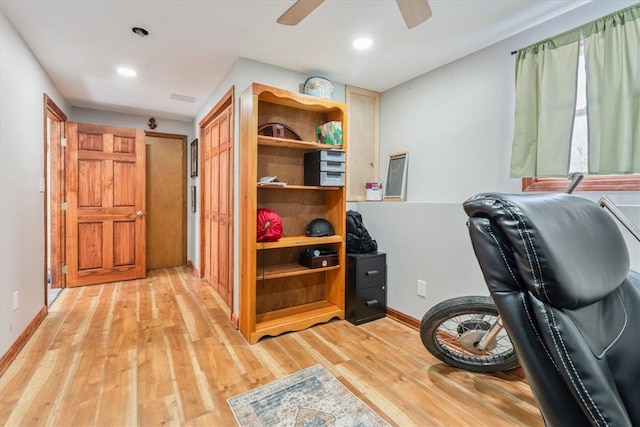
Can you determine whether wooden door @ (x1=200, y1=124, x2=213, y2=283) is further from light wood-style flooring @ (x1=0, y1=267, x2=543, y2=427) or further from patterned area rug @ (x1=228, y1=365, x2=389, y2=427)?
patterned area rug @ (x1=228, y1=365, x2=389, y2=427)

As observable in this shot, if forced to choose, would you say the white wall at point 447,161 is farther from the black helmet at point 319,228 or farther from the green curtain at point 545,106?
the black helmet at point 319,228

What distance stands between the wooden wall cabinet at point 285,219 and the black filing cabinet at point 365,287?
8cm

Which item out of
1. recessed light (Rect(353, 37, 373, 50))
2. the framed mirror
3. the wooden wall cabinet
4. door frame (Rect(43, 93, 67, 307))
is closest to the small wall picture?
door frame (Rect(43, 93, 67, 307))

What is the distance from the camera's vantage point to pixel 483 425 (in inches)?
62.1

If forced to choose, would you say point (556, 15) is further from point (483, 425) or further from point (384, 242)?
point (483, 425)

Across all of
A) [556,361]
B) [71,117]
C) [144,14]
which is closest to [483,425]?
[556,361]

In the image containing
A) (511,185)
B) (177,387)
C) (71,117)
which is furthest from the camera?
(71,117)

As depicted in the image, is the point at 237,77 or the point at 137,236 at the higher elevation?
the point at 237,77

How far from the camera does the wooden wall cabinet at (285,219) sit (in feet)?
8.06

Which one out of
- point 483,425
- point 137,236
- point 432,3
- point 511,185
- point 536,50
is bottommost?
point 483,425

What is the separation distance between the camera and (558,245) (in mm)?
702

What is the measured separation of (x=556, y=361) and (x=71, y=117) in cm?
536

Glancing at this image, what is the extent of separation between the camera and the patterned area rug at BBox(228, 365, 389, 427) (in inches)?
62.5

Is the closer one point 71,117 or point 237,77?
point 237,77
